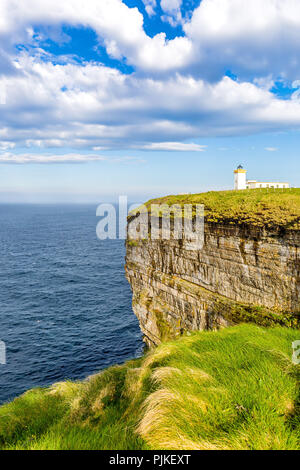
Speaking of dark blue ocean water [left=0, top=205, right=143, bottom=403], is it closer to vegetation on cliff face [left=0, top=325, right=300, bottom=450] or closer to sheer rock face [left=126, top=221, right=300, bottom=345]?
sheer rock face [left=126, top=221, right=300, bottom=345]

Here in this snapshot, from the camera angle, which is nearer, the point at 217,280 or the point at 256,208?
the point at 256,208

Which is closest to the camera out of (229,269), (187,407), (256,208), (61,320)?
(187,407)

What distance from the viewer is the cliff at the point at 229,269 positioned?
50.6 ft

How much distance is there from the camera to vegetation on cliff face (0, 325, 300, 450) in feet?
14.4

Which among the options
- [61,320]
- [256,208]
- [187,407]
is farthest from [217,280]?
[61,320]

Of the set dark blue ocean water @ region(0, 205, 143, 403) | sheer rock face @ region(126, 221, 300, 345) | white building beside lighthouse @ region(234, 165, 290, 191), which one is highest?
white building beside lighthouse @ region(234, 165, 290, 191)

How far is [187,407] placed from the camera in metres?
4.86

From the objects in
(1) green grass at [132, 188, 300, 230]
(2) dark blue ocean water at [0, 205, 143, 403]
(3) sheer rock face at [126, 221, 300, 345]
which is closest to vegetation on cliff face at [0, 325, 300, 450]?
(3) sheer rock face at [126, 221, 300, 345]

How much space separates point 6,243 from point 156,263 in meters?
82.3

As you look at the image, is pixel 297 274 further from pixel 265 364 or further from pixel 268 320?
pixel 265 364

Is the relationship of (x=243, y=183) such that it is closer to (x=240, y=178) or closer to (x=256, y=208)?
(x=240, y=178)

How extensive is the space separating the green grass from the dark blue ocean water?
2021cm

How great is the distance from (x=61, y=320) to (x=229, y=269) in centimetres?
2900

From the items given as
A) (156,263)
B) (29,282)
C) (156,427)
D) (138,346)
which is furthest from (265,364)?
(29,282)
